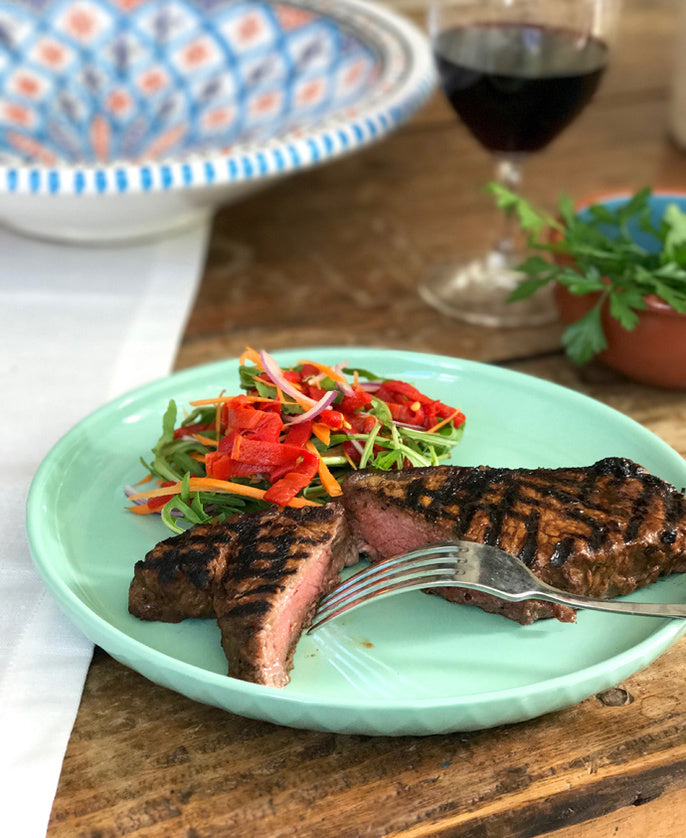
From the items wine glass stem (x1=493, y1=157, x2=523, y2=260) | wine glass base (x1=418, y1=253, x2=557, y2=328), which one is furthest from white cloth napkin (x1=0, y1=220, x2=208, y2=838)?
wine glass stem (x1=493, y1=157, x2=523, y2=260)

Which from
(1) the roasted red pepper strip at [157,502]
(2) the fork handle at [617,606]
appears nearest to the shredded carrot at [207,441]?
(1) the roasted red pepper strip at [157,502]

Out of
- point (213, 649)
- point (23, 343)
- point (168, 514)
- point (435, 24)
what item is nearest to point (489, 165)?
point (435, 24)

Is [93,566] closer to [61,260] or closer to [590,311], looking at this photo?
[590,311]

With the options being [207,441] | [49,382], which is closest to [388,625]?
[207,441]

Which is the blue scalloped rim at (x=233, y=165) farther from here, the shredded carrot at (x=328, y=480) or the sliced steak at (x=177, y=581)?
the sliced steak at (x=177, y=581)

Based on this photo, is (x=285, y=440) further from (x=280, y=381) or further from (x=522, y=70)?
(x=522, y=70)

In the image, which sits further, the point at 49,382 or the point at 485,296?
the point at 485,296
